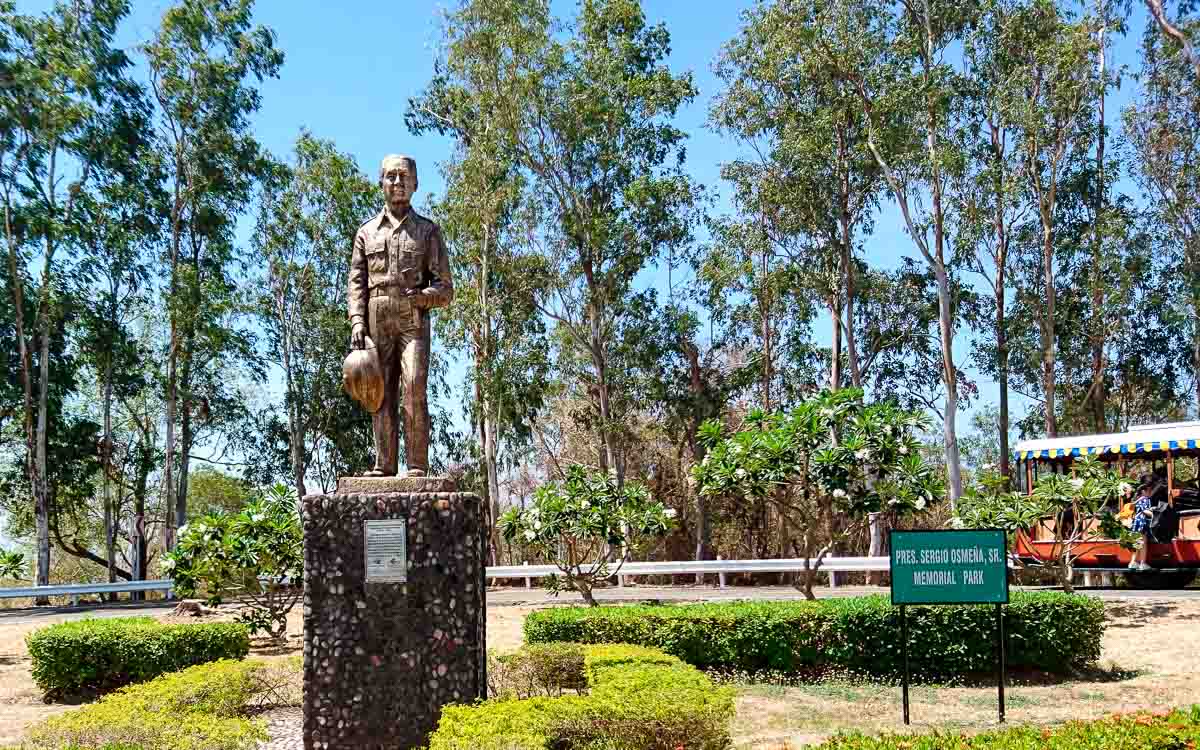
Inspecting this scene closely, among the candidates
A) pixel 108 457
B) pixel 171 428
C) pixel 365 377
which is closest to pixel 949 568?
pixel 365 377

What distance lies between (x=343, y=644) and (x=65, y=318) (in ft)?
65.6

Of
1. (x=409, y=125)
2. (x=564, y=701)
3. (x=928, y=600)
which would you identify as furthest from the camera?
(x=409, y=125)

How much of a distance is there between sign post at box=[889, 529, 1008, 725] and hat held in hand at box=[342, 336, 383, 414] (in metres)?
4.11

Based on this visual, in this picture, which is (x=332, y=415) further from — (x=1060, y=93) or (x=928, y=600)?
(x=928, y=600)

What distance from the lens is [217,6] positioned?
25359mm

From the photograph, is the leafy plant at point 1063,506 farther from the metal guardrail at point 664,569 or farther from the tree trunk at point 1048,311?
the tree trunk at point 1048,311

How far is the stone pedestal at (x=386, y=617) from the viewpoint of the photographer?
6.51 m

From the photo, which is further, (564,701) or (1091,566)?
(1091,566)

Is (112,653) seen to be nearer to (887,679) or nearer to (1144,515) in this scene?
(887,679)

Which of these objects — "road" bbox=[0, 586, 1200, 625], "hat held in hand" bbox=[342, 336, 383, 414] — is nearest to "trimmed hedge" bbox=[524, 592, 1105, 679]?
"hat held in hand" bbox=[342, 336, 383, 414]

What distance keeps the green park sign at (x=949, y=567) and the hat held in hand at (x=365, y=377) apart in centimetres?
413

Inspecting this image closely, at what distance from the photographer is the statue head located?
737 cm

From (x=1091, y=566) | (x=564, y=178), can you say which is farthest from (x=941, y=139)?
(x=1091, y=566)

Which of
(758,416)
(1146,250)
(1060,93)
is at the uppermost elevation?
(1060,93)
